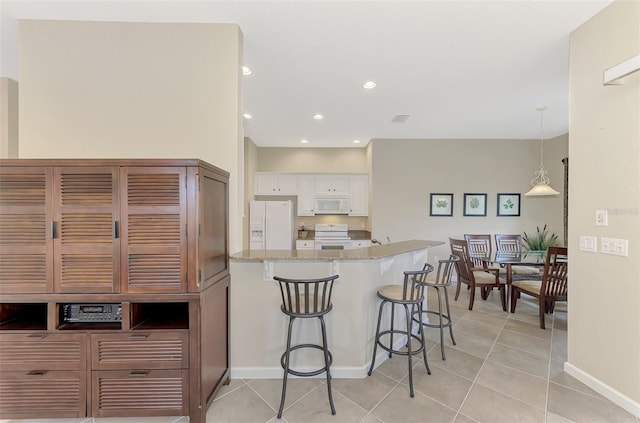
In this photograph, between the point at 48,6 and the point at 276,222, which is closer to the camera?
the point at 48,6

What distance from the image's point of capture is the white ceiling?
1.95 m

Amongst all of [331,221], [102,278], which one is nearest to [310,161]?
[331,221]

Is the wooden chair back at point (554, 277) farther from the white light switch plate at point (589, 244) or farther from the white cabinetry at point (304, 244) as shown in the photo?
the white cabinetry at point (304, 244)

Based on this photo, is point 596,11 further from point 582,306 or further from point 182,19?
point 182,19

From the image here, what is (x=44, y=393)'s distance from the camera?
161 centimetres

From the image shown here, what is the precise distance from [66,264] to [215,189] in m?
0.99

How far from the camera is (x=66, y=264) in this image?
1.59 m

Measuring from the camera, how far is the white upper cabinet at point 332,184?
220 inches

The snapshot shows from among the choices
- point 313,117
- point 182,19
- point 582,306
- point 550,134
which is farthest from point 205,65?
point 550,134

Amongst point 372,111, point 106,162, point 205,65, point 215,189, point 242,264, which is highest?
point 372,111

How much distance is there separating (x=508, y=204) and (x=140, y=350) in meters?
6.18

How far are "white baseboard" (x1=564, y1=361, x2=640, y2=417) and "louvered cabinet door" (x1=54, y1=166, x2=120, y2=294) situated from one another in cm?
351

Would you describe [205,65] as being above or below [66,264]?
A: above

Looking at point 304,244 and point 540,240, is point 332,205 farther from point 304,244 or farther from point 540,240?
point 540,240
